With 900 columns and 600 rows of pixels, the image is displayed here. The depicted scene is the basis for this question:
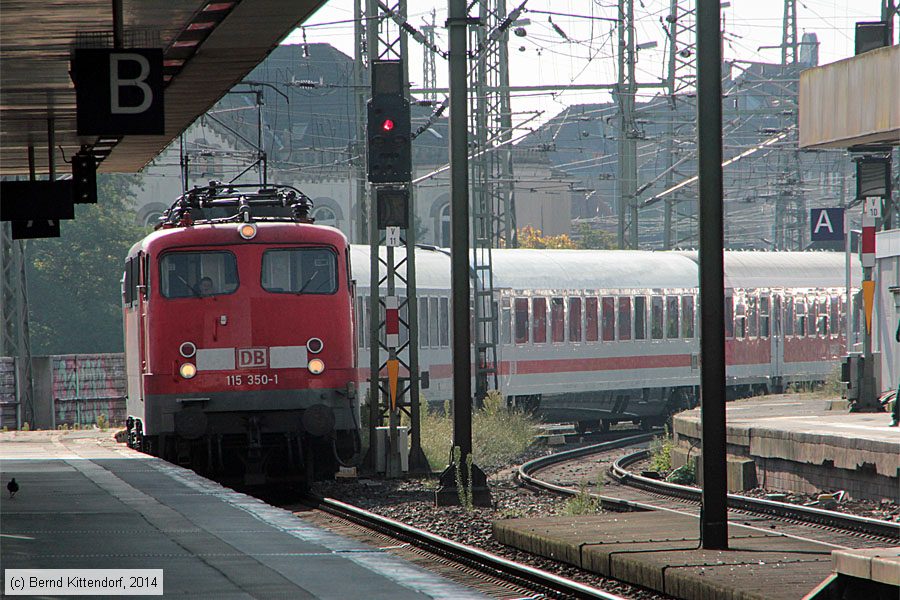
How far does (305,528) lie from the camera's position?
33.7ft

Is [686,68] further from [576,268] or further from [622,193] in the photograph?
[576,268]

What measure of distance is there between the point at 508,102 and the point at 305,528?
25008 mm

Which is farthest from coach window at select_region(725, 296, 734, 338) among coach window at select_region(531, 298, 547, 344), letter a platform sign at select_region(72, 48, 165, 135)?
letter a platform sign at select_region(72, 48, 165, 135)

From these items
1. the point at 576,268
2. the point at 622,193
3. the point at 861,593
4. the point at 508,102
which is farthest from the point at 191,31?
the point at 622,193

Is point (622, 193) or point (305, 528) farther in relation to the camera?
point (622, 193)

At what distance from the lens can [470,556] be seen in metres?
11.7

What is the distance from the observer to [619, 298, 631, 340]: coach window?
104ft

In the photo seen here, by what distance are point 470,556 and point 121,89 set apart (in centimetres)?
451

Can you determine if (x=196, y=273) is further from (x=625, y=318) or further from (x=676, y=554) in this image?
(x=625, y=318)

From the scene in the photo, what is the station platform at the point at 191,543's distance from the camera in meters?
7.68

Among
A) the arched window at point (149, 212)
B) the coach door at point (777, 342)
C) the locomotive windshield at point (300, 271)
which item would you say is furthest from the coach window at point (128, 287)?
the arched window at point (149, 212)

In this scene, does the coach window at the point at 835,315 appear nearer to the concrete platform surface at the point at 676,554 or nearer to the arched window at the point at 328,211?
the concrete platform surface at the point at 676,554

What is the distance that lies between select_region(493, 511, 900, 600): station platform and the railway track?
1.36 metres

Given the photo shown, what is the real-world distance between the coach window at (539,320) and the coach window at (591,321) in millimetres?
1207
